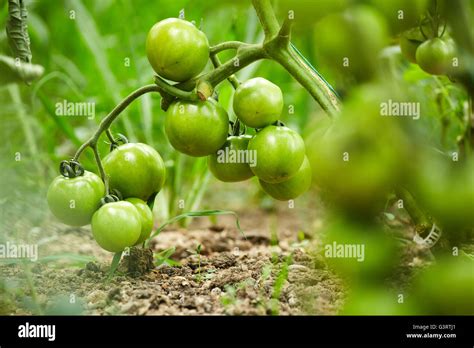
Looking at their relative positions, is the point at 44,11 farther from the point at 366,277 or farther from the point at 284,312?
the point at 366,277

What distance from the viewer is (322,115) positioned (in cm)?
45

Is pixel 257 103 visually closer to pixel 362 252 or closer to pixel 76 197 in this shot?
pixel 76 197

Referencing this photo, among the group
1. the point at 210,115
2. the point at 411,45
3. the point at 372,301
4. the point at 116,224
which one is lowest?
the point at 372,301

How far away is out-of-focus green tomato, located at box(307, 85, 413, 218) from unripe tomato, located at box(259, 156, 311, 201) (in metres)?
0.52

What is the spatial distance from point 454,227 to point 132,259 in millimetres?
700

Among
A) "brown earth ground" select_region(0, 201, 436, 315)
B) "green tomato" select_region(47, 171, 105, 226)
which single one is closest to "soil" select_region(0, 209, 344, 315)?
"brown earth ground" select_region(0, 201, 436, 315)

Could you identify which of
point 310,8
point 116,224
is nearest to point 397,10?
point 310,8

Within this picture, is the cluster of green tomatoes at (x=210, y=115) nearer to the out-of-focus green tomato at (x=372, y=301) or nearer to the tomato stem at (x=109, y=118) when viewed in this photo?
the tomato stem at (x=109, y=118)

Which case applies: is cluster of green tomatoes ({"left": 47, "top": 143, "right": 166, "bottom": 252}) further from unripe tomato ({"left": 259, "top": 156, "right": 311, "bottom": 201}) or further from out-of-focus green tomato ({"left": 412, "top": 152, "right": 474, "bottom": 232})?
out-of-focus green tomato ({"left": 412, "top": 152, "right": 474, "bottom": 232})

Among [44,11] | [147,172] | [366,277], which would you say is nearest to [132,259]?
[147,172]

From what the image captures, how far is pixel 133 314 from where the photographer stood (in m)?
0.67

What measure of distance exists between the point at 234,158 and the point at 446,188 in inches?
21.6

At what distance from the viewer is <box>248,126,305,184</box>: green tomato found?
2.07 ft

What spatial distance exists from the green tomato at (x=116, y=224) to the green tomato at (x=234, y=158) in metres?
0.12
